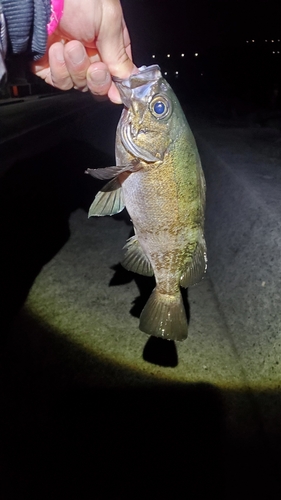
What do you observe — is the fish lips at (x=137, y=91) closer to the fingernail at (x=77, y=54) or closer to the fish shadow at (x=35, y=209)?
the fingernail at (x=77, y=54)

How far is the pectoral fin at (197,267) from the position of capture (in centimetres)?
234

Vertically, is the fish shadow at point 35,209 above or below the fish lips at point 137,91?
below

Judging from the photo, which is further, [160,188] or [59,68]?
[59,68]

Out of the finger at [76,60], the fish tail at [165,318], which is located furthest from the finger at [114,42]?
the fish tail at [165,318]

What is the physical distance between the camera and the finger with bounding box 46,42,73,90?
2.46 m

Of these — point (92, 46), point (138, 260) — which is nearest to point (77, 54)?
point (92, 46)

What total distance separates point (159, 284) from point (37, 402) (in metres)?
1.56

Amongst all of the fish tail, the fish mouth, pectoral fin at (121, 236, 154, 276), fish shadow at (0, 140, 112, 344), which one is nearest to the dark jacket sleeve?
the fish mouth

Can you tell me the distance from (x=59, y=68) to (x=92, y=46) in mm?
269

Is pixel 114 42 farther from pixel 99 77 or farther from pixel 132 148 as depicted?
pixel 132 148

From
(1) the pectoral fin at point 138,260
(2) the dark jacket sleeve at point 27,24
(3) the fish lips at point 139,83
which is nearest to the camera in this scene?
(2) the dark jacket sleeve at point 27,24

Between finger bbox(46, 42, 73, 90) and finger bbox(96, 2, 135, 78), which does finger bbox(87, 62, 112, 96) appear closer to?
finger bbox(96, 2, 135, 78)

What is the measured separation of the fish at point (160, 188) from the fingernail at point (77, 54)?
0.99 feet

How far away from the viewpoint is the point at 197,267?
2369 mm
